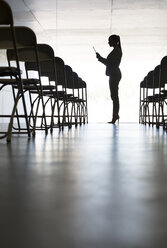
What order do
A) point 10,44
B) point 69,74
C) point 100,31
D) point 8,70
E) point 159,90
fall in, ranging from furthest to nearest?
point 100,31
point 69,74
point 159,90
point 10,44
point 8,70

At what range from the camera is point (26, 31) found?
274 centimetres

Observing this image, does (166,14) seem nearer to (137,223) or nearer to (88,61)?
(88,61)

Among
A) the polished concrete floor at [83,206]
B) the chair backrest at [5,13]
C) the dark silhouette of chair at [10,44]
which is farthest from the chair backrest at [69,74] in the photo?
the polished concrete floor at [83,206]

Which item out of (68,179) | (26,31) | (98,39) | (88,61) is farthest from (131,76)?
(68,179)

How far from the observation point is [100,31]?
9.16 meters

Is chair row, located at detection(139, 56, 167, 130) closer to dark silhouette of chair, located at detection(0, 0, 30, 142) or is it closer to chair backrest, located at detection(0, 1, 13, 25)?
dark silhouette of chair, located at detection(0, 0, 30, 142)

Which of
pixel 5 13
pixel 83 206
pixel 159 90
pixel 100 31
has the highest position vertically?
pixel 100 31

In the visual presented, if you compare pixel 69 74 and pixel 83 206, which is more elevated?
pixel 69 74

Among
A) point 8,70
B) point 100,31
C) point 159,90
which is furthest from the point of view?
point 100,31

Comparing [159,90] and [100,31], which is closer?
[159,90]

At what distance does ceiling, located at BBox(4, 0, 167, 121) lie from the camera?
722 cm

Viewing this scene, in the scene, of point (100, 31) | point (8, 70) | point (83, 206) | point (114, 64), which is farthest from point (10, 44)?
point (100, 31)

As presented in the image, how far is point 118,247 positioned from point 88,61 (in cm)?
1270

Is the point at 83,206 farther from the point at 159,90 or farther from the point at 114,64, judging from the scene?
the point at 114,64
